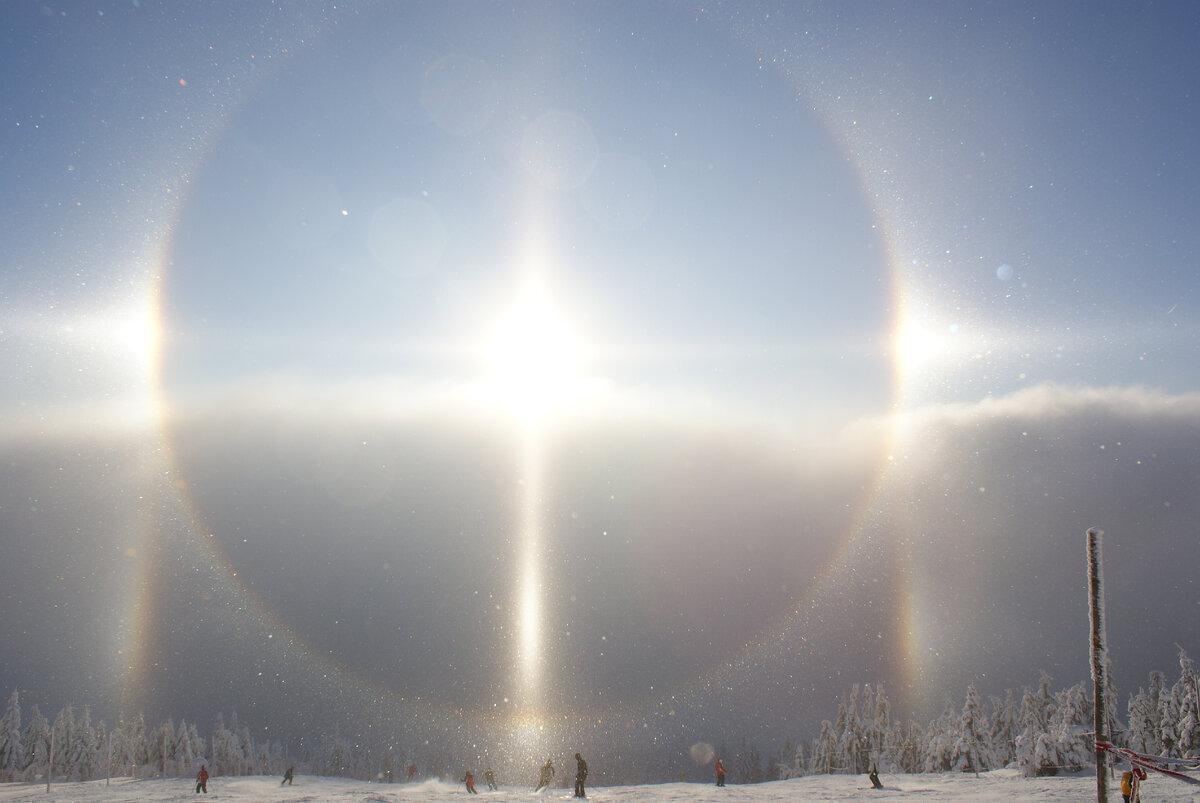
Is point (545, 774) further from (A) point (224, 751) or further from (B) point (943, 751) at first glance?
(A) point (224, 751)

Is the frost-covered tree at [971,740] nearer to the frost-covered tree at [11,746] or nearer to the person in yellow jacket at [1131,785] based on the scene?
the person in yellow jacket at [1131,785]

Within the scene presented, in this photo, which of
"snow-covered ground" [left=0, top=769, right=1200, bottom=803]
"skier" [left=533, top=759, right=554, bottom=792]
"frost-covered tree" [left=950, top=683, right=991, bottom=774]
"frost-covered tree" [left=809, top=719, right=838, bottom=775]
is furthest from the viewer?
"frost-covered tree" [left=809, top=719, right=838, bottom=775]

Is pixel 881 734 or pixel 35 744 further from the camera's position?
pixel 35 744

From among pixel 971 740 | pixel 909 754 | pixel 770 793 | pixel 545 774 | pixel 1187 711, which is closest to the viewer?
pixel 770 793

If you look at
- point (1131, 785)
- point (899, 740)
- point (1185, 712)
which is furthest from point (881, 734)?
point (1131, 785)

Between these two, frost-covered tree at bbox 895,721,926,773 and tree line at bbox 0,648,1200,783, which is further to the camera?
frost-covered tree at bbox 895,721,926,773

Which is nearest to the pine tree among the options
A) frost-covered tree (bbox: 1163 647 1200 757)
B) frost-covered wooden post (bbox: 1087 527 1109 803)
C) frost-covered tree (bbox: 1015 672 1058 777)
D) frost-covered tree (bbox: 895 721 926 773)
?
frost-covered tree (bbox: 1163 647 1200 757)

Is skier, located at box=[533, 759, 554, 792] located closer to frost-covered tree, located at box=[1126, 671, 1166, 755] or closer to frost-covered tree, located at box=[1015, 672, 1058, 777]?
frost-covered tree, located at box=[1015, 672, 1058, 777]

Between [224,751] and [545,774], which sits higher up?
[545,774]
